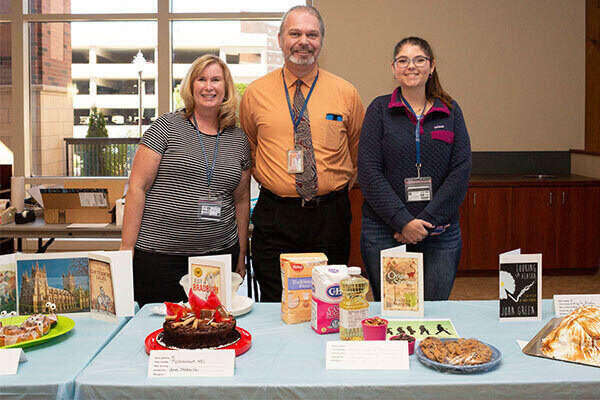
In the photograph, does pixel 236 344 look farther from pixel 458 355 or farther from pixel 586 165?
pixel 586 165

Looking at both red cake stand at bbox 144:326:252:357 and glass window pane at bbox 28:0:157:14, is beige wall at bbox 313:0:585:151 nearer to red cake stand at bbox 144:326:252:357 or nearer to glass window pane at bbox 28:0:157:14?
glass window pane at bbox 28:0:157:14

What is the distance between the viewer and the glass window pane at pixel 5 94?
6.45 metres

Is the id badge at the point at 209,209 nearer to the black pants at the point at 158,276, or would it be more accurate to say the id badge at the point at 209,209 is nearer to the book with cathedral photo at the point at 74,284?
the black pants at the point at 158,276

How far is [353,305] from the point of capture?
1567 millimetres

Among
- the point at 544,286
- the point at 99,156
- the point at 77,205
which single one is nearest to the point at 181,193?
the point at 77,205

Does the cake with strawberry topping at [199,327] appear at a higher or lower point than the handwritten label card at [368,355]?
higher

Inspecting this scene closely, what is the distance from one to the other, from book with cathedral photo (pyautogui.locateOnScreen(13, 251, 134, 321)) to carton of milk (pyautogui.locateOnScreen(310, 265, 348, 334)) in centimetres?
57

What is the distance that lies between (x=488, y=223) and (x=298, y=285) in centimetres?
382

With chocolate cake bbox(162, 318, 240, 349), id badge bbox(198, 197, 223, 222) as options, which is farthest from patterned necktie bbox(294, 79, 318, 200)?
chocolate cake bbox(162, 318, 240, 349)

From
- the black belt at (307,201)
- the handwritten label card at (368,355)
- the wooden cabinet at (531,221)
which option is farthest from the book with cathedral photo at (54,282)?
the wooden cabinet at (531,221)

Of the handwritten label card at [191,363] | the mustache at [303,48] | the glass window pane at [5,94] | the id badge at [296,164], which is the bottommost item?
the handwritten label card at [191,363]

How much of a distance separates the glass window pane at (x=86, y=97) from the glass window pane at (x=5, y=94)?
0.24 metres

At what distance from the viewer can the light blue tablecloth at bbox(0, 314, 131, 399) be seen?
1302 mm

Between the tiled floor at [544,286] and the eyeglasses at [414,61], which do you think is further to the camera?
the tiled floor at [544,286]
